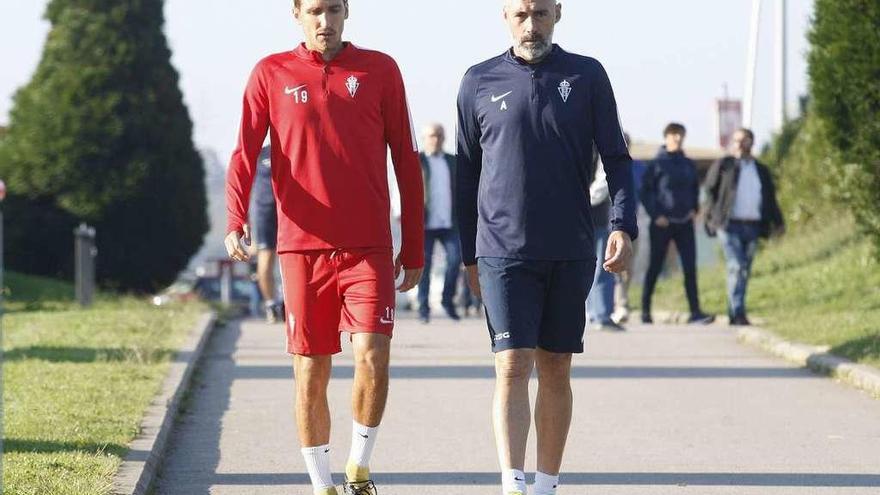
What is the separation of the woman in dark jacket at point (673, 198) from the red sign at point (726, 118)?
23763mm

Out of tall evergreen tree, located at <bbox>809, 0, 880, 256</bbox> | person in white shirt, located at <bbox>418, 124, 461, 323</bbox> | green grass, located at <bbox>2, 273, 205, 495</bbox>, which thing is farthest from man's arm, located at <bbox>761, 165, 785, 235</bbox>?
green grass, located at <bbox>2, 273, 205, 495</bbox>

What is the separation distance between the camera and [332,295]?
Answer: 712 cm

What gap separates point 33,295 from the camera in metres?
23.4

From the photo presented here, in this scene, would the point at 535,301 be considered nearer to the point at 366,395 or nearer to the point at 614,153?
the point at 614,153

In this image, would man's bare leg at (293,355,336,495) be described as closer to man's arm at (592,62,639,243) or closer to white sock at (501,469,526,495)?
white sock at (501,469,526,495)

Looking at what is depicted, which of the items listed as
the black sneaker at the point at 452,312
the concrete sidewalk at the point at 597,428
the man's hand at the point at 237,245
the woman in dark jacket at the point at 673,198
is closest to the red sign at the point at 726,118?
the black sneaker at the point at 452,312

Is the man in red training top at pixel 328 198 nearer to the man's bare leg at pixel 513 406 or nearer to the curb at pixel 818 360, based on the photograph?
the man's bare leg at pixel 513 406

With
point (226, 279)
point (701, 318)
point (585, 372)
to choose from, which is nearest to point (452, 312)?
point (701, 318)

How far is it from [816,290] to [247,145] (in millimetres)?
12900

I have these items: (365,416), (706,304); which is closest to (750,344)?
(706,304)

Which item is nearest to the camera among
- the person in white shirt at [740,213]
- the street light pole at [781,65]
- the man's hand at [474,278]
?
the man's hand at [474,278]

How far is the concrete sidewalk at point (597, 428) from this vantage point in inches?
324

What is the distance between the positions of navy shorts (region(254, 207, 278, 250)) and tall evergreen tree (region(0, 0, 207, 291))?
29.2ft

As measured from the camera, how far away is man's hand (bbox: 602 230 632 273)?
22.4 ft
